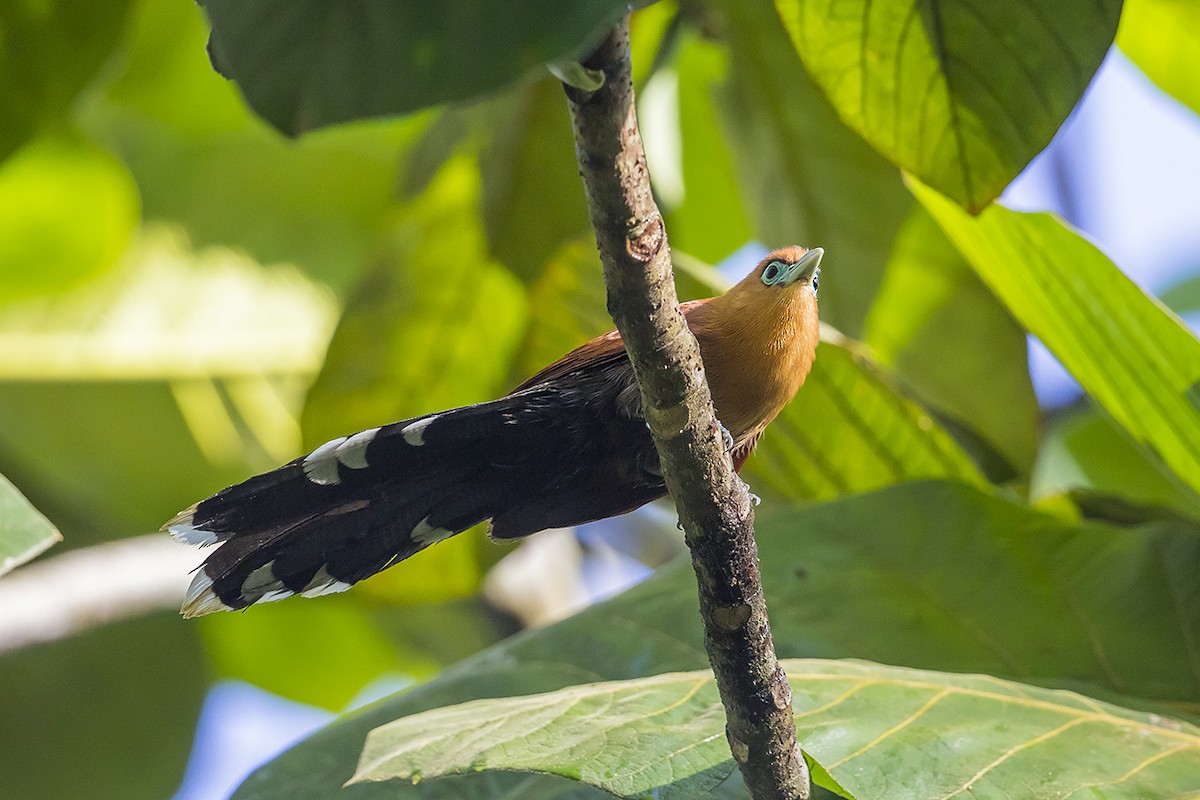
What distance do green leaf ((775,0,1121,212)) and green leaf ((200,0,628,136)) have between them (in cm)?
104

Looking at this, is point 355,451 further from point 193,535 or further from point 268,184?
point 268,184

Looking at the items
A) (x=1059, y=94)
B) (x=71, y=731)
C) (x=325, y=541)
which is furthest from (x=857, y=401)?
(x=71, y=731)

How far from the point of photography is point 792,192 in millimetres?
2609

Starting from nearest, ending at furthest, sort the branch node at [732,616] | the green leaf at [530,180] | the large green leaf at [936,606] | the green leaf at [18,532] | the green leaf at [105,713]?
the branch node at [732,616] → the green leaf at [18,532] → the large green leaf at [936,606] → the green leaf at [530,180] → the green leaf at [105,713]

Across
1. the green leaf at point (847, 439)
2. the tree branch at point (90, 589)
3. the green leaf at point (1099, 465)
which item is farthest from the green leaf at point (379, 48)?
the green leaf at point (1099, 465)

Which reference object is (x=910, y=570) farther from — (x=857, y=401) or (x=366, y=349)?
(x=366, y=349)

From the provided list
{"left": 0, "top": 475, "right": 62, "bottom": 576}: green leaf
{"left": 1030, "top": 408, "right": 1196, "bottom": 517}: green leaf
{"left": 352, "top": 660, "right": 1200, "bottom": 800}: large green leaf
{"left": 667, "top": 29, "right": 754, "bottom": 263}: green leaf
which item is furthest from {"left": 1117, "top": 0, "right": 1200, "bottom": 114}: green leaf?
{"left": 0, "top": 475, "right": 62, "bottom": 576}: green leaf

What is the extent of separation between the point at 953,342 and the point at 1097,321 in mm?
676

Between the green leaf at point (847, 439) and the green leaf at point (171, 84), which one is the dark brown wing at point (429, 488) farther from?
the green leaf at point (171, 84)

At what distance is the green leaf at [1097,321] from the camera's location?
1.74 m

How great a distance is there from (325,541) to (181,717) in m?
2.89

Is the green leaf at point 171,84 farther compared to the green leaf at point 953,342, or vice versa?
the green leaf at point 171,84

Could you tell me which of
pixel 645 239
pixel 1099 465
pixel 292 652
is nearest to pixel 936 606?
pixel 1099 465

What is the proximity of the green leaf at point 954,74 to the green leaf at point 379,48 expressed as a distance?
104 cm
